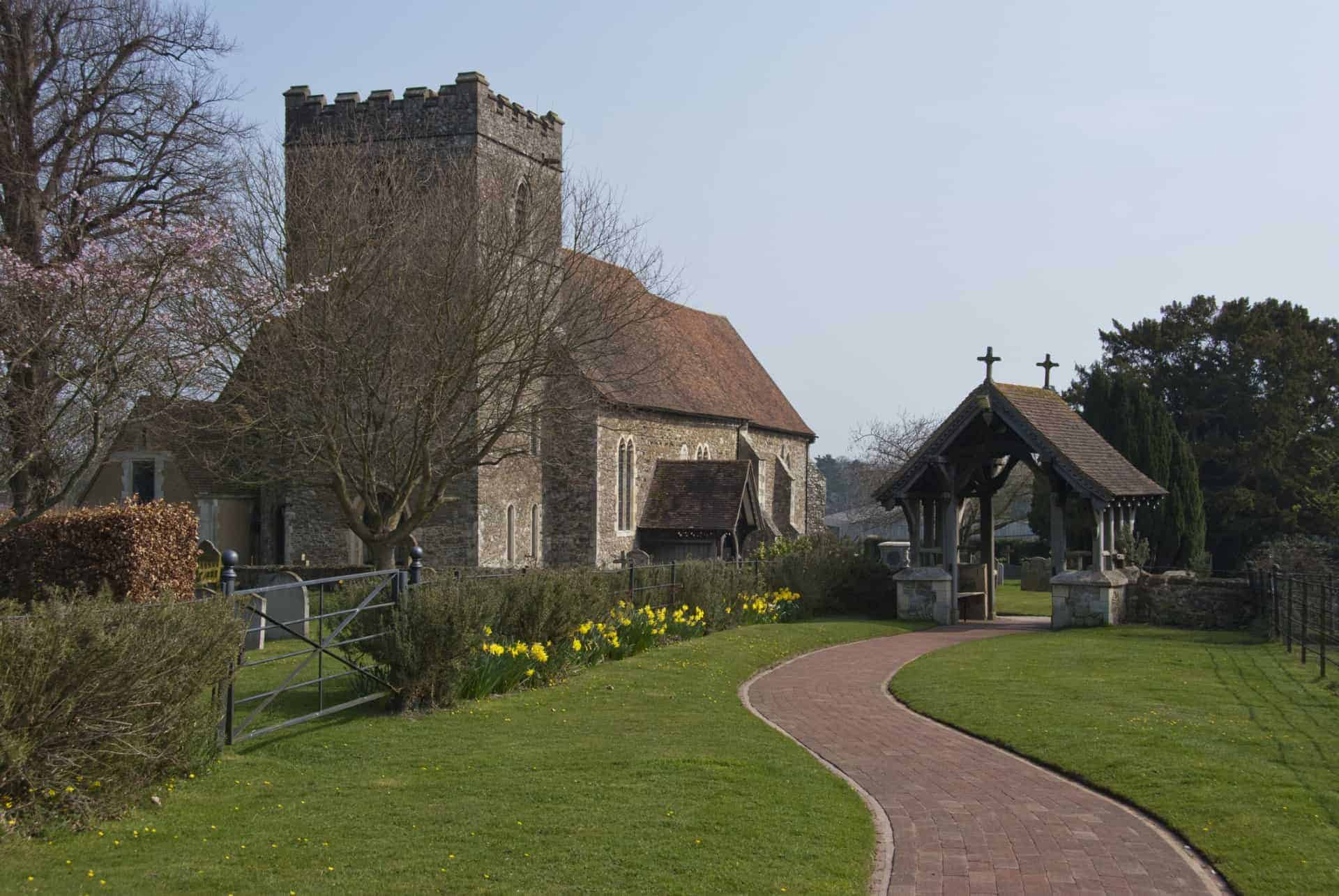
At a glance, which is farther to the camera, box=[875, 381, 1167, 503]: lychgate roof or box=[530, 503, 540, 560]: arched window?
box=[530, 503, 540, 560]: arched window

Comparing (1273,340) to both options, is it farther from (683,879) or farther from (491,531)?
(683,879)

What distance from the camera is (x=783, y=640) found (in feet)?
64.0

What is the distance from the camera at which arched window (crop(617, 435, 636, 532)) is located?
3344 centimetres

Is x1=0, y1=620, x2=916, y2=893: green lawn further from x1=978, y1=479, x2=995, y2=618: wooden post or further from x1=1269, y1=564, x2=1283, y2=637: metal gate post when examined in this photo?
x1=978, y1=479, x2=995, y2=618: wooden post

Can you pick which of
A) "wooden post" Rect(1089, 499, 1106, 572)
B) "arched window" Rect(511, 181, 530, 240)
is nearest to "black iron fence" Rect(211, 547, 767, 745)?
"arched window" Rect(511, 181, 530, 240)

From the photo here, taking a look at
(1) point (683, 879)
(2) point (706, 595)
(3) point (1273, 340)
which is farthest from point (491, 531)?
(3) point (1273, 340)

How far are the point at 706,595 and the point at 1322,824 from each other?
12899mm

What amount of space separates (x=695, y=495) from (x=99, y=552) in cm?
1754

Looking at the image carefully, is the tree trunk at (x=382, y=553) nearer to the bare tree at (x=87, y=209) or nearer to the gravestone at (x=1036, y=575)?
the bare tree at (x=87, y=209)

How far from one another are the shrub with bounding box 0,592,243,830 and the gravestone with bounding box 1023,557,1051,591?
29.5m

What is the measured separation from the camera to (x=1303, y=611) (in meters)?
15.2

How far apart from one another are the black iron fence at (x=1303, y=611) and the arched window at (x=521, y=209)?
47.5 feet

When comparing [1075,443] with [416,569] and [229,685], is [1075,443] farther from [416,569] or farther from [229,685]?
[229,685]

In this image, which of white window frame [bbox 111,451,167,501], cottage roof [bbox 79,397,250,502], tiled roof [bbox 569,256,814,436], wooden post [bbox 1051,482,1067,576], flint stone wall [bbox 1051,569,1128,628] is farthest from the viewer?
white window frame [bbox 111,451,167,501]
